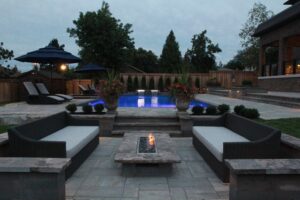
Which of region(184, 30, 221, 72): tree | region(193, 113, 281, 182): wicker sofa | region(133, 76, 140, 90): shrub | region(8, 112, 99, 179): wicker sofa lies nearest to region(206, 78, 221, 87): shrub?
region(133, 76, 140, 90): shrub

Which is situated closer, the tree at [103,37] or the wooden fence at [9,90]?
the wooden fence at [9,90]

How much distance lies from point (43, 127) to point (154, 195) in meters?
2.33

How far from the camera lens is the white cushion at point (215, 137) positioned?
4.24 m

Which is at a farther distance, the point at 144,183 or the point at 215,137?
the point at 215,137

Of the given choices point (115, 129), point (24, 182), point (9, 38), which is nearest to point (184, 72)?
point (115, 129)

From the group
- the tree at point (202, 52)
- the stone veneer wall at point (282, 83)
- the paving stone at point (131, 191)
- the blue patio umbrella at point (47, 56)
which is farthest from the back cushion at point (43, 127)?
the tree at point (202, 52)

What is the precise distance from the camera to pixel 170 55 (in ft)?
122

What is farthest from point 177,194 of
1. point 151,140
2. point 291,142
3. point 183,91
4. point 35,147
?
point 183,91

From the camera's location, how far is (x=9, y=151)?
401 centimetres

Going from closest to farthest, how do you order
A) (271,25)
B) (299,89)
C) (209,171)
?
1. (209,171)
2. (299,89)
3. (271,25)

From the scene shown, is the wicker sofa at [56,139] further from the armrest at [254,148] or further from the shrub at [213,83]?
the shrub at [213,83]

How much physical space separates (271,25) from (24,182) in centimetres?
1870

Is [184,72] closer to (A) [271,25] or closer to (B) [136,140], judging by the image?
(B) [136,140]

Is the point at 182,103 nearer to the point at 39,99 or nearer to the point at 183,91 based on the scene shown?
the point at 183,91
